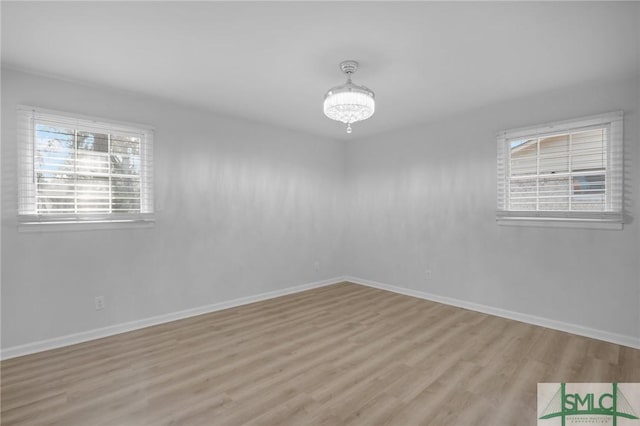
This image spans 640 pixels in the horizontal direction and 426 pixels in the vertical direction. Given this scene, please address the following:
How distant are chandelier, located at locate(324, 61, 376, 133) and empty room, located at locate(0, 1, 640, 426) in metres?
0.02

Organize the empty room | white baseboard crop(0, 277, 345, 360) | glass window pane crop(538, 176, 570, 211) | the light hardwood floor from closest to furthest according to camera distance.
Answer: the light hardwood floor < the empty room < white baseboard crop(0, 277, 345, 360) < glass window pane crop(538, 176, 570, 211)

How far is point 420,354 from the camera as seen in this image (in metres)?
2.82

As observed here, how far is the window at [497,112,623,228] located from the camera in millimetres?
3141

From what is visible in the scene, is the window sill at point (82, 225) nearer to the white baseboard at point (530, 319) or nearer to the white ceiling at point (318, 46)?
the white ceiling at point (318, 46)

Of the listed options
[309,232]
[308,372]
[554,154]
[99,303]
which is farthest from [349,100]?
[99,303]

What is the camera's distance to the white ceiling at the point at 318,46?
2035mm

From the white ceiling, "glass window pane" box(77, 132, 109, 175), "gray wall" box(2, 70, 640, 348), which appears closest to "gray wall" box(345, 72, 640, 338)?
"gray wall" box(2, 70, 640, 348)

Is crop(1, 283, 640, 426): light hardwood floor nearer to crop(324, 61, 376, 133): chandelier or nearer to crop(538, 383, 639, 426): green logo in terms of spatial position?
crop(538, 383, 639, 426): green logo

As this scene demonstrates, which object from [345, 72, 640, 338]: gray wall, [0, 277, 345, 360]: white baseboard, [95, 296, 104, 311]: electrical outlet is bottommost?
[0, 277, 345, 360]: white baseboard

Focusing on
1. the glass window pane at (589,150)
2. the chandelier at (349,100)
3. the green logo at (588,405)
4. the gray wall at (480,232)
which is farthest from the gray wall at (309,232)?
the chandelier at (349,100)

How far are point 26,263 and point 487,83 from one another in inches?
186

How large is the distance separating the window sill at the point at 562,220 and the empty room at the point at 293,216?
0.05 feet

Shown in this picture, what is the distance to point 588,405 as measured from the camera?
2113 millimetres

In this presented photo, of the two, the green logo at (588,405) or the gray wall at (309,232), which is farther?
the gray wall at (309,232)
